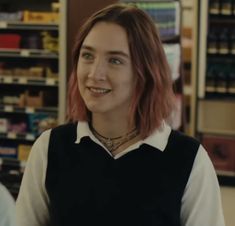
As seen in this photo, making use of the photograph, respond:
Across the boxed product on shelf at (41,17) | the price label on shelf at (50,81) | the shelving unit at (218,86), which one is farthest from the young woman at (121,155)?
the shelving unit at (218,86)

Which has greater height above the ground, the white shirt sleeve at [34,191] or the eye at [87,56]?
the eye at [87,56]

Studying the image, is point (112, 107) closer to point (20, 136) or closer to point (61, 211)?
point (61, 211)

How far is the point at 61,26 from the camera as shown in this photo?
14.3 ft

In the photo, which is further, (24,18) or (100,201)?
(24,18)

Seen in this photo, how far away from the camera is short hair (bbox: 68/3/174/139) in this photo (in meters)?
1.62

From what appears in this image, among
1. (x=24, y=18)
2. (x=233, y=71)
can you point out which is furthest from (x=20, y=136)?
(x=233, y=71)

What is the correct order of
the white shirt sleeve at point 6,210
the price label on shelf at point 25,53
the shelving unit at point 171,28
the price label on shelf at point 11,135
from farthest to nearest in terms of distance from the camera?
the price label on shelf at point 11,135 < the price label on shelf at point 25,53 < the shelving unit at point 171,28 < the white shirt sleeve at point 6,210

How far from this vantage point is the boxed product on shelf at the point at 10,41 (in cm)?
484

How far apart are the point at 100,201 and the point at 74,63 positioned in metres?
0.49

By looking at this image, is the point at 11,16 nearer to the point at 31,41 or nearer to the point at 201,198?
the point at 31,41

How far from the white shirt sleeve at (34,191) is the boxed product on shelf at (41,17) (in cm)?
317

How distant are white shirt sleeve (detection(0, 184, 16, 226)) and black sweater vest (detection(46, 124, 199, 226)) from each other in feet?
2.59

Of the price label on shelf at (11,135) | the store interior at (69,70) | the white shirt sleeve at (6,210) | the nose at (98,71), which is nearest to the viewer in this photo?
the white shirt sleeve at (6,210)

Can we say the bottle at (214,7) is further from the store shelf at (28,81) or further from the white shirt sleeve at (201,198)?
the white shirt sleeve at (201,198)
